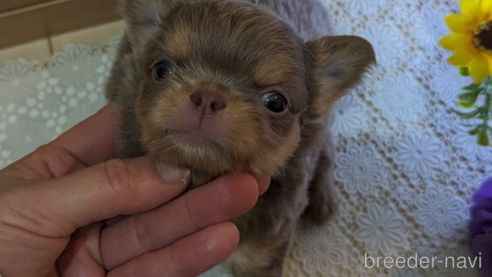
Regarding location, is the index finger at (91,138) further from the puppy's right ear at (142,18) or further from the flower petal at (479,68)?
the flower petal at (479,68)

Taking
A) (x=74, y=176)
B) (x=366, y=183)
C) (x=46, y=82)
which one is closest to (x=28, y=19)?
(x=46, y=82)

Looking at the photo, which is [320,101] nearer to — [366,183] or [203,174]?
[203,174]

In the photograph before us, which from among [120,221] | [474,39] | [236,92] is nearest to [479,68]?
[474,39]

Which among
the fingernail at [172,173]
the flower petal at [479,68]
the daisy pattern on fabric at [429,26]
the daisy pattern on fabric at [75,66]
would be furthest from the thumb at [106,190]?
the daisy pattern on fabric at [429,26]

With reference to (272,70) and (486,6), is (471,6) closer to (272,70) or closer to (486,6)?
(486,6)

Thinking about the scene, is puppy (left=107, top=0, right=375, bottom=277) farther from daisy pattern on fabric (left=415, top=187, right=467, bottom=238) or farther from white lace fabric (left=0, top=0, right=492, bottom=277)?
daisy pattern on fabric (left=415, top=187, right=467, bottom=238)

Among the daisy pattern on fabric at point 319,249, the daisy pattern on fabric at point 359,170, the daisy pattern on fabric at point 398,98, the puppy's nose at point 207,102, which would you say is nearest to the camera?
the puppy's nose at point 207,102
